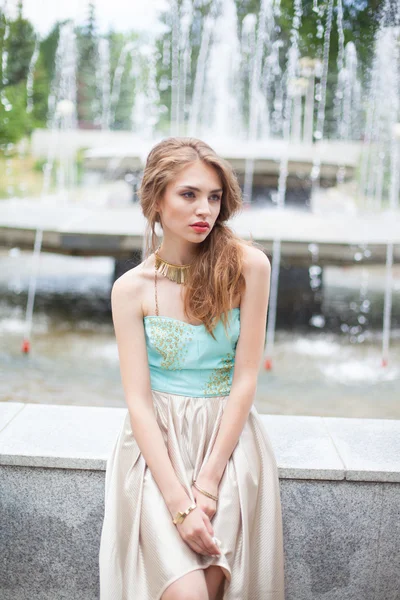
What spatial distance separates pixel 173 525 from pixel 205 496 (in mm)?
127

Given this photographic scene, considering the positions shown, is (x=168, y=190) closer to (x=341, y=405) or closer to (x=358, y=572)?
(x=358, y=572)

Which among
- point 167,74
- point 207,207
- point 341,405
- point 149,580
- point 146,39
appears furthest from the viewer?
point 146,39

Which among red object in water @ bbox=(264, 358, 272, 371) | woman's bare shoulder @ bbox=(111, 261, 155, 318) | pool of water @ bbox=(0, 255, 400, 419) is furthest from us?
red object in water @ bbox=(264, 358, 272, 371)

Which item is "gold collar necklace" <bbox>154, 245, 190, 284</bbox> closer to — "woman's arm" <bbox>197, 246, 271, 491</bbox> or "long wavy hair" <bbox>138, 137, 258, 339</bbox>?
"long wavy hair" <bbox>138, 137, 258, 339</bbox>

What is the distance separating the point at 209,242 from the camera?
2.39 metres

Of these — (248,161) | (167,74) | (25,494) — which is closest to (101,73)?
(167,74)

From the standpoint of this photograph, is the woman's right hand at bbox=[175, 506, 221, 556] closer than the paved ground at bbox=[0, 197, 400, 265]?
Yes

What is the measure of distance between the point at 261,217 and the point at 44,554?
6.82 m

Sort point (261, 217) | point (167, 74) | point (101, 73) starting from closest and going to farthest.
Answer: point (261, 217)
point (167, 74)
point (101, 73)

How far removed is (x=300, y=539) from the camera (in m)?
2.60

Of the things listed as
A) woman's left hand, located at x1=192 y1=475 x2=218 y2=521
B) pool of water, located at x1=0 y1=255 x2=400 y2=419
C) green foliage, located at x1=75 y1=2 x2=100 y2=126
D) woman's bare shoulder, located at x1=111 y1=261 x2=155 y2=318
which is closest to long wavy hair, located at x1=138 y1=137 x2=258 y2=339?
woman's bare shoulder, located at x1=111 y1=261 x2=155 y2=318

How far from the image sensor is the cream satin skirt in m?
2.05

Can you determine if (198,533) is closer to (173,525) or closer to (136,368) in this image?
(173,525)

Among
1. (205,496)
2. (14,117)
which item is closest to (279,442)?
(205,496)
